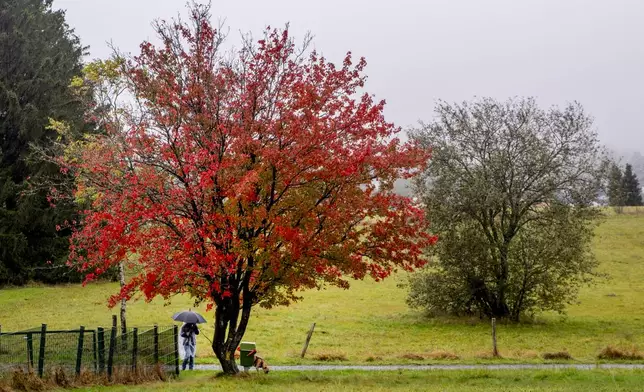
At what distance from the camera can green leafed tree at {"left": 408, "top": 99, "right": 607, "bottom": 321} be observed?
3281 cm

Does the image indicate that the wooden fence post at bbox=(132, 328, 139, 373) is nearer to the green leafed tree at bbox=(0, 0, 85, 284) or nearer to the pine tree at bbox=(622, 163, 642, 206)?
the green leafed tree at bbox=(0, 0, 85, 284)

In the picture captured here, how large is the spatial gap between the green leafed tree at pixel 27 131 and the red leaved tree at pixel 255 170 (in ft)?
95.7

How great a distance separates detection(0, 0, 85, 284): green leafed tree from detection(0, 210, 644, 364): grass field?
2.62 meters

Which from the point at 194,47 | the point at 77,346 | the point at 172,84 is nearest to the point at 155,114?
the point at 172,84

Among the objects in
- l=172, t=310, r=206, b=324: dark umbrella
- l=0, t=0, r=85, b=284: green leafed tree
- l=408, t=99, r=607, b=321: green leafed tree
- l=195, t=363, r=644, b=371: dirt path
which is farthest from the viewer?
l=0, t=0, r=85, b=284: green leafed tree

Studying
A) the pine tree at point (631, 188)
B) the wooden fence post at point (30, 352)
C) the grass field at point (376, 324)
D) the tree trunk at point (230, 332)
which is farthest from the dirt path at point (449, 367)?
the pine tree at point (631, 188)

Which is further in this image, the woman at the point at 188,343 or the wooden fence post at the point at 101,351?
the woman at the point at 188,343

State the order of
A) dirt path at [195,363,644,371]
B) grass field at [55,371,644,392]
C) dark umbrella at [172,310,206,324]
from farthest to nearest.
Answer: dark umbrella at [172,310,206,324]
dirt path at [195,363,644,371]
grass field at [55,371,644,392]

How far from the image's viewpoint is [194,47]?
17.3m

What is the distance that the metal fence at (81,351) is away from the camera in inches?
589

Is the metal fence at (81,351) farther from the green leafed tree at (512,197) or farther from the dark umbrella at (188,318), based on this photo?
the green leafed tree at (512,197)

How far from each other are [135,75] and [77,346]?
8092 millimetres

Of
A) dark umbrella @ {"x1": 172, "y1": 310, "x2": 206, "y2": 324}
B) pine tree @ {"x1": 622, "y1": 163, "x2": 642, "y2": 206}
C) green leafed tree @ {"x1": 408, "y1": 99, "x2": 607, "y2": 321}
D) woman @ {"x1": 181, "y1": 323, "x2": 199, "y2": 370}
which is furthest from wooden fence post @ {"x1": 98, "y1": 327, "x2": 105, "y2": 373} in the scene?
pine tree @ {"x1": 622, "y1": 163, "x2": 642, "y2": 206}

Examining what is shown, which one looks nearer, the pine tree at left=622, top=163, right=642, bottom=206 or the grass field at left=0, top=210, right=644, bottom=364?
the grass field at left=0, top=210, right=644, bottom=364
